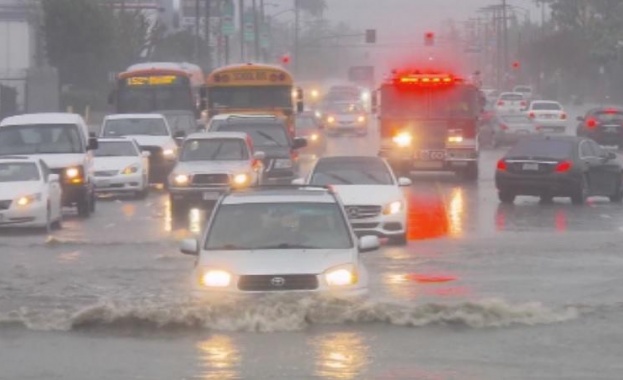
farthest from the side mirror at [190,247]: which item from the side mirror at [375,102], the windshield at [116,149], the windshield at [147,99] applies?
the windshield at [147,99]

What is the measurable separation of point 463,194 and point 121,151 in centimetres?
856

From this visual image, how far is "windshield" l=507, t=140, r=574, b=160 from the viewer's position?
3594 cm

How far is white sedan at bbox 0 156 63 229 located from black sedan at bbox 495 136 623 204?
1107cm

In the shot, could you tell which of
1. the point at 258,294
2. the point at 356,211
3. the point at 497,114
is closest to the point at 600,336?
the point at 258,294

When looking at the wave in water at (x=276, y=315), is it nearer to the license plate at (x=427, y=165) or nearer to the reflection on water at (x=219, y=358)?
the reflection on water at (x=219, y=358)

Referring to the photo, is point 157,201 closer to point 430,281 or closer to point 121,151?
point 121,151

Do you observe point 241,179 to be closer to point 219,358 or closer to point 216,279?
point 216,279

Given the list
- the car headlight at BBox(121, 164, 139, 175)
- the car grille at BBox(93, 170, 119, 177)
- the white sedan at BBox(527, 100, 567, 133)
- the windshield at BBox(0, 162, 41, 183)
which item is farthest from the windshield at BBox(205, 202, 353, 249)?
the white sedan at BBox(527, 100, 567, 133)

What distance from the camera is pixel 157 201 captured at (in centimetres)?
3794

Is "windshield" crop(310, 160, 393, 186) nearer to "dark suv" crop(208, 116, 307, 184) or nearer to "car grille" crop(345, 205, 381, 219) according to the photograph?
"car grille" crop(345, 205, 381, 219)

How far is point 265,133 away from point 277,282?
23697 mm

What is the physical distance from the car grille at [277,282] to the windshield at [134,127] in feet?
96.0

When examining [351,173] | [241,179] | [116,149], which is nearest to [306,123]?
[116,149]

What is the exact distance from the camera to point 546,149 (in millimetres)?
36188
